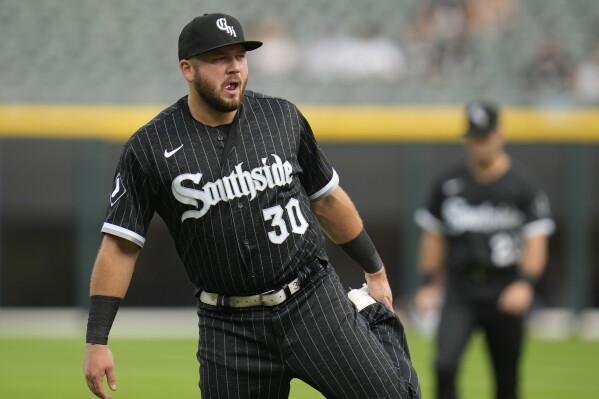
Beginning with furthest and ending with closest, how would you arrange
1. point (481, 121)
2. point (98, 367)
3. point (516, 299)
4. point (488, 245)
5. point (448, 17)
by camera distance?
point (448, 17), point (488, 245), point (481, 121), point (516, 299), point (98, 367)

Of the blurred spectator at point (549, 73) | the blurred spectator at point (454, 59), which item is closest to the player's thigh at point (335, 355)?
the blurred spectator at point (549, 73)

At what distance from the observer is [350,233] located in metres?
4.94

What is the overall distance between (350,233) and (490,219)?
2.90 meters

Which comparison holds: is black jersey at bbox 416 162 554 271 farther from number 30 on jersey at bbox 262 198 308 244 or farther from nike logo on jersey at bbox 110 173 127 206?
nike logo on jersey at bbox 110 173 127 206

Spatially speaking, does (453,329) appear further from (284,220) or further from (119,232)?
(119,232)

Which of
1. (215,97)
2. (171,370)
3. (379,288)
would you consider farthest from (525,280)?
(171,370)

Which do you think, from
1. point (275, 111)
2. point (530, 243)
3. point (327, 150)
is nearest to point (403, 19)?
point (327, 150)

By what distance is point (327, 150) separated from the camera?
15.5 meters

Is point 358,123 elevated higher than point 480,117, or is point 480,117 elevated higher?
point 358,123

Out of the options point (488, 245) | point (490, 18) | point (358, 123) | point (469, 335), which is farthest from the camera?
point (490, 18)

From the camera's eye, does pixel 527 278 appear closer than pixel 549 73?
Yes

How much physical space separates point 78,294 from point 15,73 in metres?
3.76

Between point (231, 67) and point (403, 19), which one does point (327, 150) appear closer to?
point (403, 19)

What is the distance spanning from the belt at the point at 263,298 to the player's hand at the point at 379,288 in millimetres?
540
